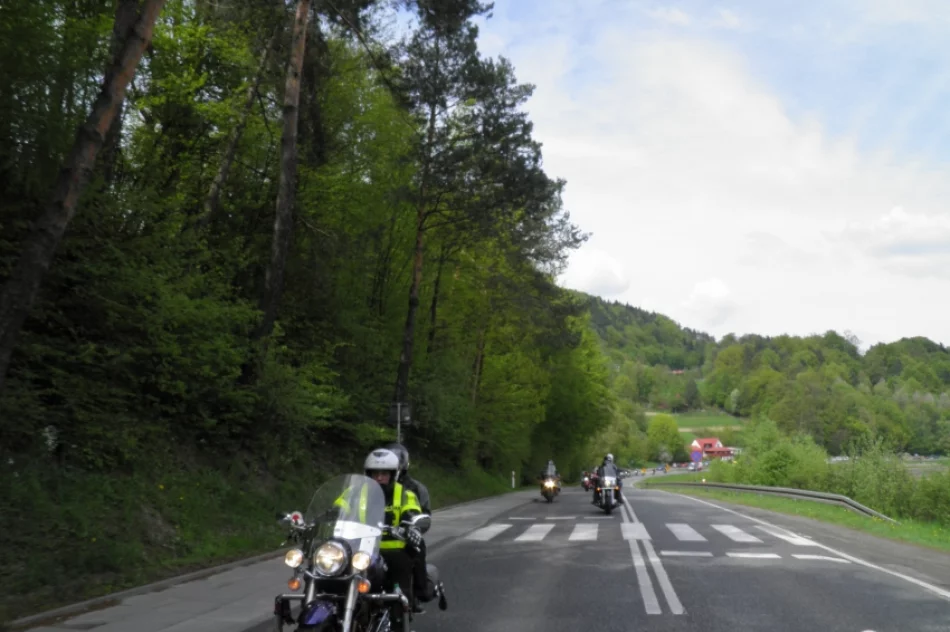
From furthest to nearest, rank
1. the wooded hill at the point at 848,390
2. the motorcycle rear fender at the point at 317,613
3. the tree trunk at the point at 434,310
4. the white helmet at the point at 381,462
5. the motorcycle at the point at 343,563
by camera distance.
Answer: the wooded hill at the point at 848,390, the tree trunk at the point at 434,310, the white helmet at the point at 381,462, the motorcycle at the point at 343,563, the motorcycle rear fender at the point at 317,613

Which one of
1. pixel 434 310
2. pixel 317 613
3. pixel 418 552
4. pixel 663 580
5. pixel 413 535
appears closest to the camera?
pixel 317 613

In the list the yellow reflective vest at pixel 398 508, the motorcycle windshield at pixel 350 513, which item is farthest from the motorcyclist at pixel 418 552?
the motorcycle windshield at pixel 350 513

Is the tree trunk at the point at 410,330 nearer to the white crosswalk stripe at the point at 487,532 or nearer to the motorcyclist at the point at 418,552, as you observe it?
the white crosswalk stripe at the point at 487,532

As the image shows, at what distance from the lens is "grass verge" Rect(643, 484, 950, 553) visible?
1591 cm

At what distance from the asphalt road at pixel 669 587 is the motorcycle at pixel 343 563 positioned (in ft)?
6.26

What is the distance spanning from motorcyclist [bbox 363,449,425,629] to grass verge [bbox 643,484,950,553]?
1197 cm

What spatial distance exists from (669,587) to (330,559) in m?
5.74

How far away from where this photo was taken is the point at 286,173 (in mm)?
15648

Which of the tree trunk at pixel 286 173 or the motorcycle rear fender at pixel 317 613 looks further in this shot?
the tree trunk at pixel 286 173

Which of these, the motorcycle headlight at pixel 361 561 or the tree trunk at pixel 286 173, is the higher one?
the tree trunk at pixel 286 173

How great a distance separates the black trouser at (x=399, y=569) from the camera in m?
6.22

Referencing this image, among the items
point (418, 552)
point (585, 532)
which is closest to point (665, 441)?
point (585, 532)

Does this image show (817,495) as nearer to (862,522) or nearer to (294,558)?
(862,522)

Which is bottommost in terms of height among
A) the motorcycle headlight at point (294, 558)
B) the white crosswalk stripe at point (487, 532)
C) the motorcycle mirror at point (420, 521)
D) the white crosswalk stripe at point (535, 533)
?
the white crosswalk stripe at point (487, 532)
